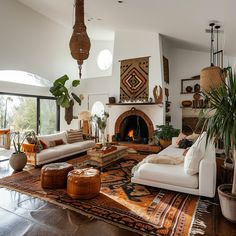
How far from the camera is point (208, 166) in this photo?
112 inches

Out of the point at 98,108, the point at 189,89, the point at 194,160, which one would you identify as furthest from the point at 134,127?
the point at 194,160

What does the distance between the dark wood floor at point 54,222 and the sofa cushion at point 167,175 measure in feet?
1.41

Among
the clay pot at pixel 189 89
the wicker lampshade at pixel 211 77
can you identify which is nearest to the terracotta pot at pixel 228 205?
the wicker lampshade at pixel 211 77

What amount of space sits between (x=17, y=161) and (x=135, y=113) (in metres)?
4.19

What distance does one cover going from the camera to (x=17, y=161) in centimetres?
430

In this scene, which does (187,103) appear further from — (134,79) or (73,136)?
(73,136)

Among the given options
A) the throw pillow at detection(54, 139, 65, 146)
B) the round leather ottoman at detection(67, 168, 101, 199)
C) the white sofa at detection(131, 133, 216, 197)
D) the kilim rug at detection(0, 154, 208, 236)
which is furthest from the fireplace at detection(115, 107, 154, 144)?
the round leather ottoman at detection(67, 168, 101, 199)

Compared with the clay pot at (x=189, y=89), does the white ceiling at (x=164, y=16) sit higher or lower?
higher

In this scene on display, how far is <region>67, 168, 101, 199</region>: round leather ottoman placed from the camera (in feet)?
A: 9.79

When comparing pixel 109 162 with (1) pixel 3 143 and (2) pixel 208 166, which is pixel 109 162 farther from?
(1) pixel 3 143

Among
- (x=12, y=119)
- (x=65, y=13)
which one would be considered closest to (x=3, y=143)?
(x=12, y=119)

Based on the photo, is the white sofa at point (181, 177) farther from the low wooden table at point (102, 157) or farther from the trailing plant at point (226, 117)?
the low wooden table at point (102, 157)

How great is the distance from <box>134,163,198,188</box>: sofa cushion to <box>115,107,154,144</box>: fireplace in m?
3.51

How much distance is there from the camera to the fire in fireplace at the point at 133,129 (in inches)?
287
